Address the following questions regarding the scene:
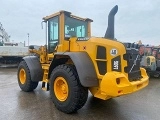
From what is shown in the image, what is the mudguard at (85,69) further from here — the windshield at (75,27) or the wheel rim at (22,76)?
the wheel rim at (22,76)

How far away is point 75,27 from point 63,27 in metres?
0.51

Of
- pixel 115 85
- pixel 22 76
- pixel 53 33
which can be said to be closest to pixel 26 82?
pixel 22 76

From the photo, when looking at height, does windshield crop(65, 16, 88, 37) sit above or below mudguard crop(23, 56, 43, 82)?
above

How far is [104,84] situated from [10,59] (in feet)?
44.5

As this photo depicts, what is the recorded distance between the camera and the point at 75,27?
6000mm

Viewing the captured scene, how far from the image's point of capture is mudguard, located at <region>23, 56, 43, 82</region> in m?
6.12

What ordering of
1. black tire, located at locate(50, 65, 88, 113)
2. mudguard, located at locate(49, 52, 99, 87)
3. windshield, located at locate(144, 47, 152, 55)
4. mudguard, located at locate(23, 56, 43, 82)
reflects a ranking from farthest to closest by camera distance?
windshield, located at locate(144, 47, 152, 55), mudguard, located at locate(23, 56, 43, 82), black tire, located at locate(50, 65, 88, 113), mudguard, located at locate(49, 52, 99, 87)

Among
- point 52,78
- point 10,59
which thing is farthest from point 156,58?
point 10,59

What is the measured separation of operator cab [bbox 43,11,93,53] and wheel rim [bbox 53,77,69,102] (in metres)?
1.14

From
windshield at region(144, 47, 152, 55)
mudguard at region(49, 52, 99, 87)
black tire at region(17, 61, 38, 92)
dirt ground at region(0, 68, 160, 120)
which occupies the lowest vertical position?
dirt ground at region(0, 68, 160, 120)

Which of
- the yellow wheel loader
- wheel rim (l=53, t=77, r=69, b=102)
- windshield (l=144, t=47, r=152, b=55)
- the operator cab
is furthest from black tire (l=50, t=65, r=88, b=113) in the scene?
windshield (l=144, t=47, r=152, b=55)

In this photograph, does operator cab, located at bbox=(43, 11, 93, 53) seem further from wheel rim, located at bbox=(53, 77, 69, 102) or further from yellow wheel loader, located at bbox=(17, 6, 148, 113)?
wheel rim, located at bbox=(53, 77, 69, 102)

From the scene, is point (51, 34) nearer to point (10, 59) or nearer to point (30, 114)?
point (30, 114)

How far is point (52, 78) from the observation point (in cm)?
504
